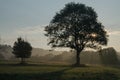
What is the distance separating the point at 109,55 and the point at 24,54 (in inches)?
2056

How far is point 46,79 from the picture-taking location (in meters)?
38.7

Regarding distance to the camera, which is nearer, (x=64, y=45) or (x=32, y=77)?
(x=32, y=77)

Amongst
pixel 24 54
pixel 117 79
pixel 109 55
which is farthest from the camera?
pixel 109 55

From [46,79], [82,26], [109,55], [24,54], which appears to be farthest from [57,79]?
[109,55]

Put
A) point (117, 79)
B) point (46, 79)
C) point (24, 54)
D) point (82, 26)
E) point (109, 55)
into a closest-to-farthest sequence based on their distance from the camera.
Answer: point (46, 79) < point (117, 79) < point (82, 26) < point (24, 54) < point (109, 55)

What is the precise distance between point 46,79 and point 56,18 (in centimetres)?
4700

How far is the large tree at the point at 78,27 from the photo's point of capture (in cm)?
8194

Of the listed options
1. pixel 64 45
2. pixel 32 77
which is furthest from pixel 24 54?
pixel 32 77

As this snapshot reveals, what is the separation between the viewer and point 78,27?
8150cm

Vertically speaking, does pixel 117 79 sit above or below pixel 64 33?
below

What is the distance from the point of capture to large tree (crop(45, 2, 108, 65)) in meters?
81.9

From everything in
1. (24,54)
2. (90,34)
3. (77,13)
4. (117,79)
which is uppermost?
(77,13)

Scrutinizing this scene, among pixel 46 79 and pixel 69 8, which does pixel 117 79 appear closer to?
pixel 46 79

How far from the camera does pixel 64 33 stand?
8306 cm
